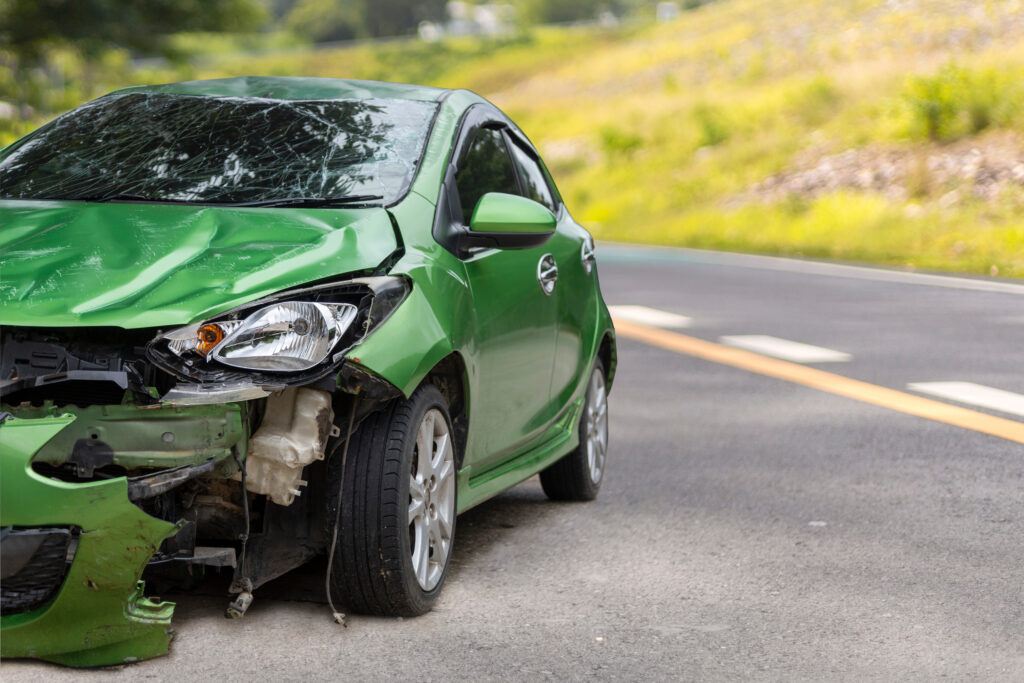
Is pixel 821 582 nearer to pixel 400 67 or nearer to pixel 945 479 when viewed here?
pixel 945 479

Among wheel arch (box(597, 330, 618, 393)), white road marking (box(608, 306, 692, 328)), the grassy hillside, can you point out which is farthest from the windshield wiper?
the grassy hillside

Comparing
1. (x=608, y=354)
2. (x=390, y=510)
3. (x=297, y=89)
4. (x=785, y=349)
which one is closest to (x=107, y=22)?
(x=785, y=349)

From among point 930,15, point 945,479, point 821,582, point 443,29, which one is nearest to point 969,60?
point 930,15

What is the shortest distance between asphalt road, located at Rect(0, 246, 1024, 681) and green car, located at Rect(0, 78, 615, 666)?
20 cm

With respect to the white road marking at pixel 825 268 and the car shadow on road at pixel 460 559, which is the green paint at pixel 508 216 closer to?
the car shadow on road at pixel 460 559

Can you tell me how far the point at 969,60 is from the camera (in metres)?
30.4

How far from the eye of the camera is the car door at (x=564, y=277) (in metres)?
5.80

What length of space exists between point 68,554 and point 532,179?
9.30ft

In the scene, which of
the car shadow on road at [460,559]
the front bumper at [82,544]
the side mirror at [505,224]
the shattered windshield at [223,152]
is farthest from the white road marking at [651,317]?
the front bumper at [82,544]

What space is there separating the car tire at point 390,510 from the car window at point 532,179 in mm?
1542

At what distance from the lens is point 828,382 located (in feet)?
31.9

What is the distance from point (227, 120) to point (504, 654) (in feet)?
7.00

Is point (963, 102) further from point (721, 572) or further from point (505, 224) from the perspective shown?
point (505, 224)

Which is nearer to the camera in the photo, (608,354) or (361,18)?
(608,354)
